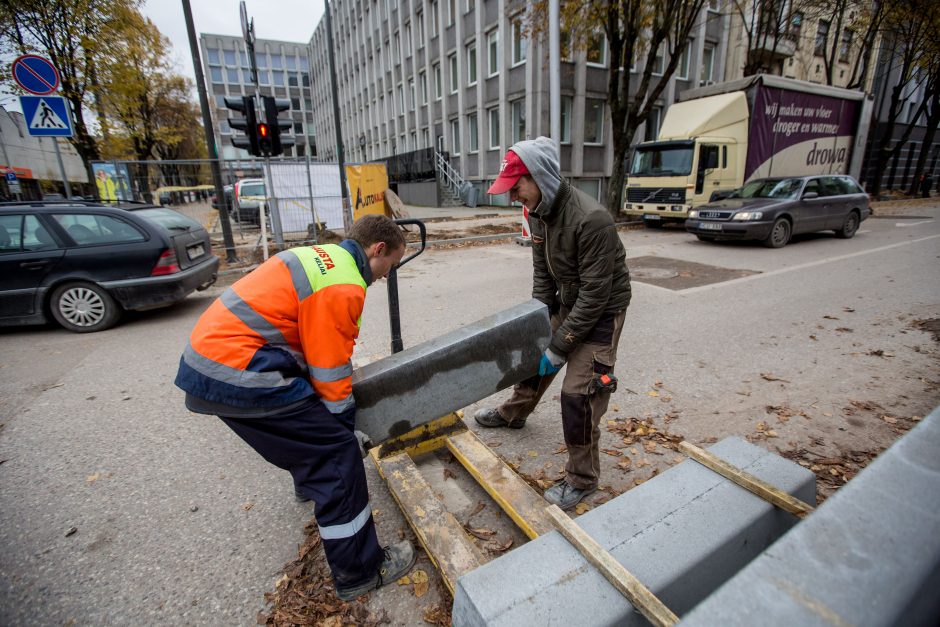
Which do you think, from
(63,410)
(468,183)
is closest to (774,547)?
(63,410)

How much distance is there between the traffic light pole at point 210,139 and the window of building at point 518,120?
48.8 feet

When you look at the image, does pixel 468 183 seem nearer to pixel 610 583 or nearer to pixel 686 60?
pixel 686 60

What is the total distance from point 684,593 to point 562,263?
1671 millimetres

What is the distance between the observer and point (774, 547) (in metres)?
1.00

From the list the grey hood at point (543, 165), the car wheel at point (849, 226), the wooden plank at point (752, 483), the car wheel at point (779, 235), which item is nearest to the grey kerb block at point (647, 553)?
the wooden plank at point (752, 483)

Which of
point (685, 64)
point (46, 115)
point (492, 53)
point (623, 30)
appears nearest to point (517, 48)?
point (492, 53)

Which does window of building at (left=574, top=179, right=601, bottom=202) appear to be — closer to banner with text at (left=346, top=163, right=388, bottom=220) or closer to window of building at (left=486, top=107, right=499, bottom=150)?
window of building at (left=486, top=107, right=499, bottom=150)

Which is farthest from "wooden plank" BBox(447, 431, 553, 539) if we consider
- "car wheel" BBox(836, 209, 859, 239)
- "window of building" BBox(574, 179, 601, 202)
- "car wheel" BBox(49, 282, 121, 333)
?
"window of building" BBox(574, 179, 601, 202)

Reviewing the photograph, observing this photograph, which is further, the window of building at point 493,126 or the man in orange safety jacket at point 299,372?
the window of building at point 493,126

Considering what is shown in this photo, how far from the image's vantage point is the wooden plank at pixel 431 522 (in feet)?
6.60

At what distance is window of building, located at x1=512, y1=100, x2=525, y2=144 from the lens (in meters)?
21.8

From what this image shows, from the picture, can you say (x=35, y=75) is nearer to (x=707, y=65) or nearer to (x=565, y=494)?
(x=565, y=494)

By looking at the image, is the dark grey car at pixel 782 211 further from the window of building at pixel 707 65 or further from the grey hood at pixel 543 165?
the window of building at pixel 707 65

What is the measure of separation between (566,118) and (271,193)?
15.5 meters
